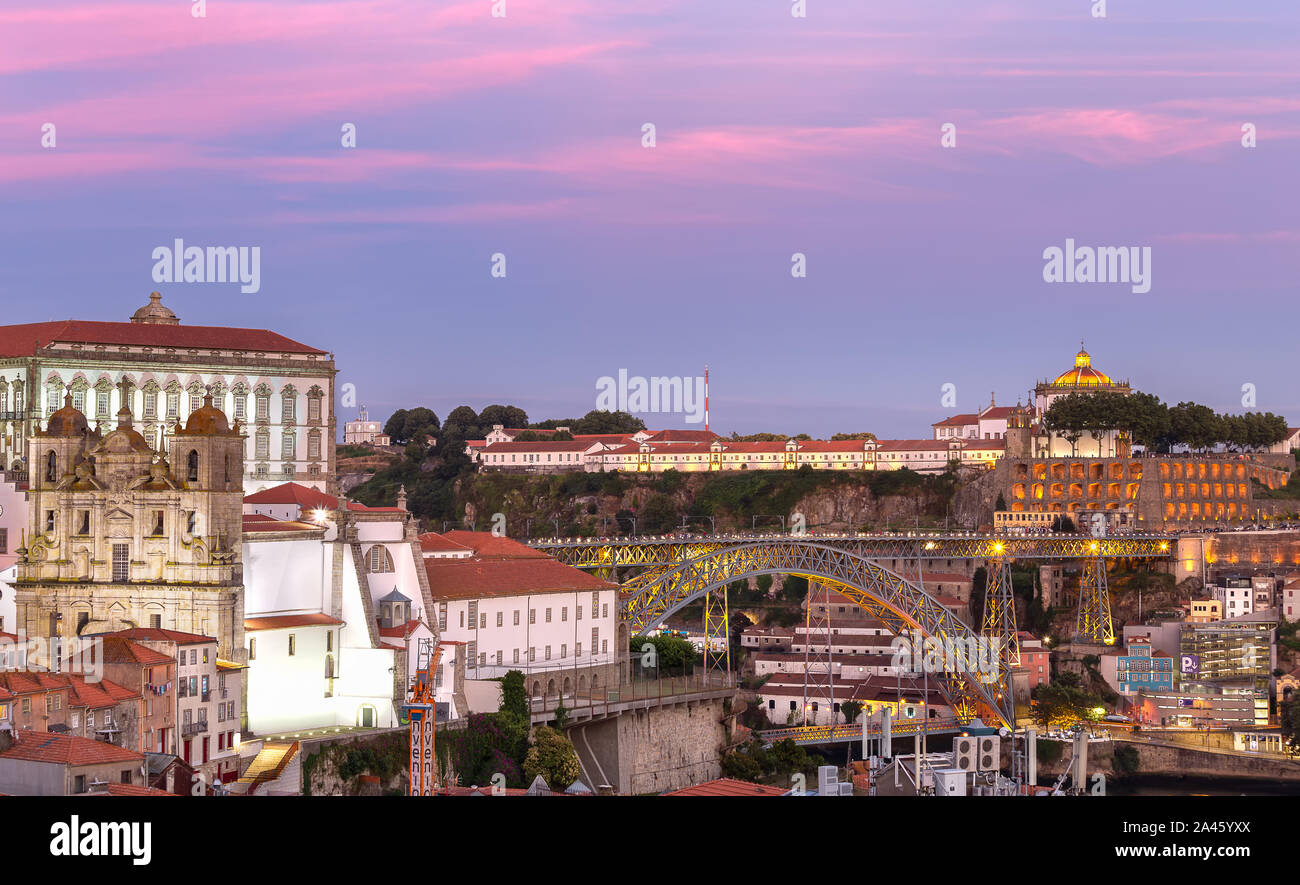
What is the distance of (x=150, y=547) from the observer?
4478 centimetres

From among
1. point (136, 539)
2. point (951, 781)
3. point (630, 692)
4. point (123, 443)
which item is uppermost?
point (123, 443)

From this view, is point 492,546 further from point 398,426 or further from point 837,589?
point 398,426

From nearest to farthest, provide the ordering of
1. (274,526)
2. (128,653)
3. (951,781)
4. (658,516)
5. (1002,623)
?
1. (951,781)
2. (128,653)
3. (274,526)
4. (1002,623)
5. (658,516)

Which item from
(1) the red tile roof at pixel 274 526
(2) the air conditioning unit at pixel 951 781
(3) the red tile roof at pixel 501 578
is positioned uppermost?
(1) the red tile roof at pixel 274 526

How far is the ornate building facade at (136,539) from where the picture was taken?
43.6 meters

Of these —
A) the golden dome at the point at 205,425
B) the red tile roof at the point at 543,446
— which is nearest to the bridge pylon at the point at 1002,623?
the golden dome at the point at 205,425

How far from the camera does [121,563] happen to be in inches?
1779

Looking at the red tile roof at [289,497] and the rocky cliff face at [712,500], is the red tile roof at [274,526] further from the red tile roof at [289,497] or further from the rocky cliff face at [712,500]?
the rocky cliff face at [712,500]

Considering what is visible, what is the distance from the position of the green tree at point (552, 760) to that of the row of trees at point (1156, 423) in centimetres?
7368

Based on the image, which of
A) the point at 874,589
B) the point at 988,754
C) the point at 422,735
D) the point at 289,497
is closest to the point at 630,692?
the point at 289,497

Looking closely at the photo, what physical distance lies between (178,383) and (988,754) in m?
55.5
